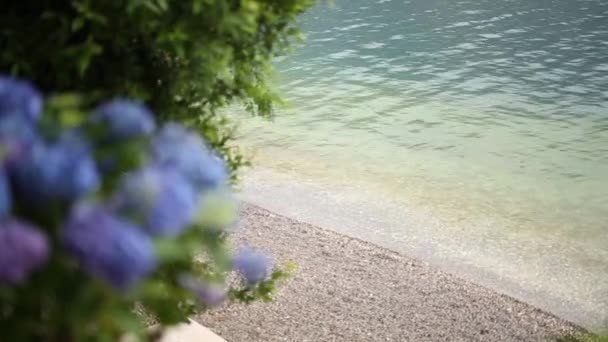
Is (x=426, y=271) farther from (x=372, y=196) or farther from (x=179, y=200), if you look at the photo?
(x=179, y=200)

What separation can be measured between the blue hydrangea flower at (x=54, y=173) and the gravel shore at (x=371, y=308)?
4.81m

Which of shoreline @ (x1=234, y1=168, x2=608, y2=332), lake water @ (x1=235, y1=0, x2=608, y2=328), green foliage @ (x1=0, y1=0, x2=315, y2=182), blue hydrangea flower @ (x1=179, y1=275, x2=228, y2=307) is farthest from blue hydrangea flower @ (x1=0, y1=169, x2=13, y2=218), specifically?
shoreline @ (x1=234, y1=168, x2=608, y2=332)

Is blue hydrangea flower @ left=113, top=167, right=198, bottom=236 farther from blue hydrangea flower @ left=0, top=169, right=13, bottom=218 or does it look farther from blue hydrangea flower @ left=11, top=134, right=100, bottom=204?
blue hydrangea flower @ left=0, top=169, right=13, bottom=218

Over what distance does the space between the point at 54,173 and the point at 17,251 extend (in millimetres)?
163

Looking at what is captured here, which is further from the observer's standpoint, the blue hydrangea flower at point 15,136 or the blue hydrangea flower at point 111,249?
the blue hydrangea flower at point 15,136

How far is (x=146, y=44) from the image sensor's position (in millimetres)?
2938

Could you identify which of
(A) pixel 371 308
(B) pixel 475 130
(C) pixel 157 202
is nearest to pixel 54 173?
(C) pixel 157 202

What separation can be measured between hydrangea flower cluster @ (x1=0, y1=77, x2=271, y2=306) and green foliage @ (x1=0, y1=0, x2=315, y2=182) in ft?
2.95

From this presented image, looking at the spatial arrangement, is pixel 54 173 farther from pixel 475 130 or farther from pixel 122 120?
pixel 475 130

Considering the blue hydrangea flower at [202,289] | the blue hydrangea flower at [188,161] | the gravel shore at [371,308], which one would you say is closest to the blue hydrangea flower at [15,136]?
the blue hydrangea flower at [188,161]

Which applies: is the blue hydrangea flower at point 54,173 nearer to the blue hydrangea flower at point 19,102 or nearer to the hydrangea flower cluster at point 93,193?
the hydrangea flower cluster at point 93,193

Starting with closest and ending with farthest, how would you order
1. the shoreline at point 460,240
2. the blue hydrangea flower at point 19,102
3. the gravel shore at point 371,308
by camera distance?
the blue hydrangea flower at point 19,102
the gravel shore at point 371,308
the shoreline at point 460,240

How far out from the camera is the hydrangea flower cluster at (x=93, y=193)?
4.43 ft

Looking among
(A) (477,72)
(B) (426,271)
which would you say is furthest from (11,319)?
(A) (477,72)
